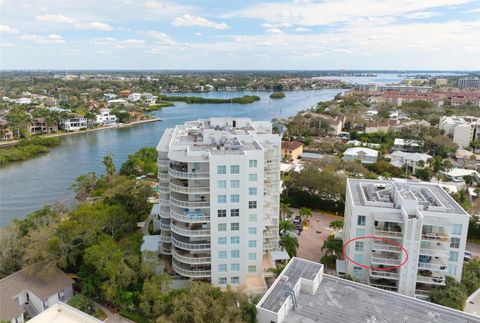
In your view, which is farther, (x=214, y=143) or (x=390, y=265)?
(x=214, y=143)

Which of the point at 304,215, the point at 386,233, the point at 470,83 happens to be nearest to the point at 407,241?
the point at 386,233

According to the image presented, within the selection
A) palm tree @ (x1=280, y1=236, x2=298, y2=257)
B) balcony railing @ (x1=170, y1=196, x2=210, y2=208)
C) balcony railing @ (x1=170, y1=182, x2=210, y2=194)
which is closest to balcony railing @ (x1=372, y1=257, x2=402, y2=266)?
palm tree @ (x1=280, y1=236, x2=298, y2=257)

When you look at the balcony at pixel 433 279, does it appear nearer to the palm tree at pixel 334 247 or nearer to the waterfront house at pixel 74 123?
the palm tree at pixel 334 247

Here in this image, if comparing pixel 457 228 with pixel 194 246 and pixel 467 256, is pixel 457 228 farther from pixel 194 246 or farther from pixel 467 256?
pixel 194 246

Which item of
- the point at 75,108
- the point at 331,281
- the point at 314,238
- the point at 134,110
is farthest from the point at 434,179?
the point at 75,108

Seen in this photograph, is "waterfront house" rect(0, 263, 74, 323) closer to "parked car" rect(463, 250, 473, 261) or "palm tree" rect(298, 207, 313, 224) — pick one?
"palm tree" rect(298, 207, 313, 224)

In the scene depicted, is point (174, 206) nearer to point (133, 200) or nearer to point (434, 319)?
point (133, 200)
